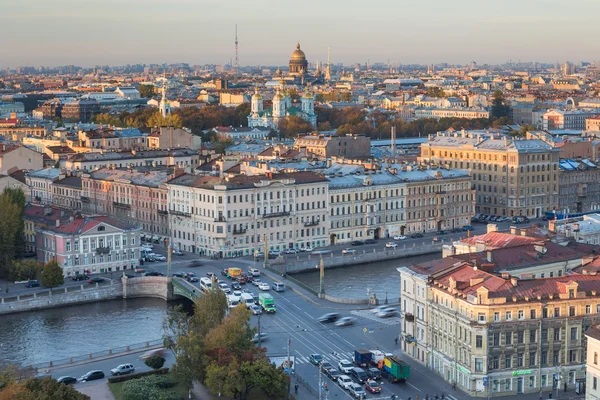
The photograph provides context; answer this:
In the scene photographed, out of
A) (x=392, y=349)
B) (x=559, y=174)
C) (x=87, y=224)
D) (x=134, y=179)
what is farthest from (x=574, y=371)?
(x=559, y=174)

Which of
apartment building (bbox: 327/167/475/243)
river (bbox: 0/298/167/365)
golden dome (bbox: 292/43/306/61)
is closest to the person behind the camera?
river (bbox: 0/298/167/365)

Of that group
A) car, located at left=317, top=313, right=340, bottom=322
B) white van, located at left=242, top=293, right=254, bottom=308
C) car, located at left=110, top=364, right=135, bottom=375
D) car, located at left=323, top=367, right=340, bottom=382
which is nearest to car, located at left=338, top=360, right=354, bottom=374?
car, located at left=323, top=367, right=340, bottom=382

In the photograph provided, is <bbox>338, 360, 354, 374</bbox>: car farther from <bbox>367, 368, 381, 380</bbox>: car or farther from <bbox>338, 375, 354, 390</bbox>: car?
<bbox>338, 375, 354, 390</bbox>: car

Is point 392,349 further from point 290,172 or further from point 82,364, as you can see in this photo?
point 290,172

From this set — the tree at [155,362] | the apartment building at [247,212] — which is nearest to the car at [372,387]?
the tree at [155,362]

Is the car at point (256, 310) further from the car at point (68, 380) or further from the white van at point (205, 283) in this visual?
the car at point (68, 380)

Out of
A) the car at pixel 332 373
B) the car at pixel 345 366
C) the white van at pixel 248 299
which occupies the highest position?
the car at pixel 345 366
